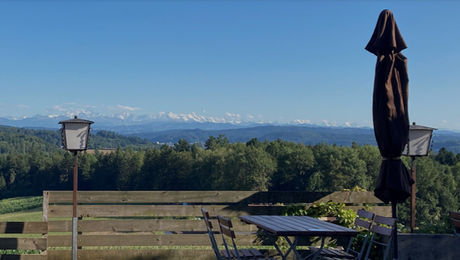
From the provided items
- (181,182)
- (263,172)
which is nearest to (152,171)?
(181,182)

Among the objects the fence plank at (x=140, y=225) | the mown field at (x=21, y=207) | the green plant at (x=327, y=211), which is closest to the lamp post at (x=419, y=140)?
the green plant at (x=327, y=211)

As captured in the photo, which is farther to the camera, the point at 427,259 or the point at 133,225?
the point at 133,225

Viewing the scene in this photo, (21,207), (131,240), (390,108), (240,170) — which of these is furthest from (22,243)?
(21,207)

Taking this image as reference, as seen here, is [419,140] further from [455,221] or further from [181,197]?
[181,197]

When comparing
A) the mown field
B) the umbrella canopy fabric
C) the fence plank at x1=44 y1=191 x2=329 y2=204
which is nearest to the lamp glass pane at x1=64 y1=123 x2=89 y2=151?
the fence plank at x1=44 y1=191 x2=329 y2=204

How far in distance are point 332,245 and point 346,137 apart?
19179 centimetres

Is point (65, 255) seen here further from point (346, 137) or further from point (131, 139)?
point (346, 137)

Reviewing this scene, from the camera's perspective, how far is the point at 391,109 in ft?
13.8

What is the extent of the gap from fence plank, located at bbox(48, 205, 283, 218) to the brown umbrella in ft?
7.73

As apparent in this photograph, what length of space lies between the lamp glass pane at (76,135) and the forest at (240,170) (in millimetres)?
42082

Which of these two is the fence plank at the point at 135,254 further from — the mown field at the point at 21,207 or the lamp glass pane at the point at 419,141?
the mown field at the point at 21,207

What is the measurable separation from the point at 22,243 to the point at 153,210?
1604 millimetres

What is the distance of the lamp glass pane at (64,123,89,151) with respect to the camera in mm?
5969

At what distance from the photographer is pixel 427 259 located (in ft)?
17.0
